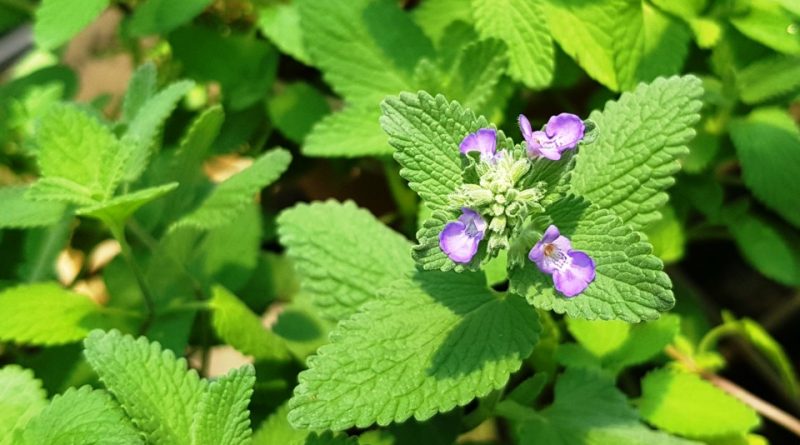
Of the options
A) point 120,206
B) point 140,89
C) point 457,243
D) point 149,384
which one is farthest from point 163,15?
point 457,243

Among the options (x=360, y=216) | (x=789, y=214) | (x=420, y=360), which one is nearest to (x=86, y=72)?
(x=360, y=216)

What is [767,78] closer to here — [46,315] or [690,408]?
[690,408]

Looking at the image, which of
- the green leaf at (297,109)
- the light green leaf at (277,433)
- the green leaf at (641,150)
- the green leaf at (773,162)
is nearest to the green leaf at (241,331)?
the light green leaf at (277,433)

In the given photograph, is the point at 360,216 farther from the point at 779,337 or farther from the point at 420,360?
the point at 779,337

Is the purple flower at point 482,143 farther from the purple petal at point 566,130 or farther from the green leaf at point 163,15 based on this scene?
the green leaf at point 163,15

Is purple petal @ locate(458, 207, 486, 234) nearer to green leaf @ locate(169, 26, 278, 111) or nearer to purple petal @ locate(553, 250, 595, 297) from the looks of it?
purple petal @ locate(553, 250, 595, 297)
